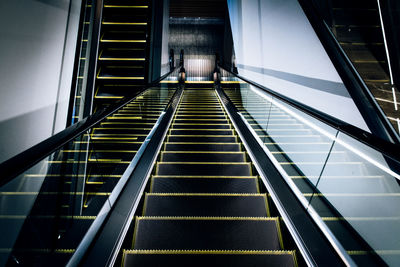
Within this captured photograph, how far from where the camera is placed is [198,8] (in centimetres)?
1234

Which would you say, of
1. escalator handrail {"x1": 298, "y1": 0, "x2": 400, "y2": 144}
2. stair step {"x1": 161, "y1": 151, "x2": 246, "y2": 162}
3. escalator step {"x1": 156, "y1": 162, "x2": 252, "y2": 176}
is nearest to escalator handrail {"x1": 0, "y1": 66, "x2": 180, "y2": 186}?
escalator step {"x1": 156, "y1": 162, "x2": 252, "y2": 176}

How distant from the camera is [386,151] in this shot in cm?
110

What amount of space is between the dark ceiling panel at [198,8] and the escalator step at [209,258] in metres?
12.8

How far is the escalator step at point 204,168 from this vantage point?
2.78 m

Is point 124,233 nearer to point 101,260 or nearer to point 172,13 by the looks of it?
point 101,260

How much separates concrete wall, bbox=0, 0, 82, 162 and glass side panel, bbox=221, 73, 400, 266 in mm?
3507

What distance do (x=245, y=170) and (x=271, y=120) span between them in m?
0.84

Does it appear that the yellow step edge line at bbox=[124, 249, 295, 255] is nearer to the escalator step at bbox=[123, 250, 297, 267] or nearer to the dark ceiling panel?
the escalator step at bbox=[123, 250, 297, 267]

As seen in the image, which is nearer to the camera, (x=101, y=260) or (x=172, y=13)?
(x=101, y=260)

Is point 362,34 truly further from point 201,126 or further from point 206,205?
point 206,205

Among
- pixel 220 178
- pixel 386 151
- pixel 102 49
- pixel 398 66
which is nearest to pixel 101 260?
pixel 220 178

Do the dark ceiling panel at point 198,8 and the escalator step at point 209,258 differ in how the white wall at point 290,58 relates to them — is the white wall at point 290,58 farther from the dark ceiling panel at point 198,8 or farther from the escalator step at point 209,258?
the dark ceiling panel at point 198,8

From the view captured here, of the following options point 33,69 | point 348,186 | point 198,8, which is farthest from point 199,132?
point 198,8

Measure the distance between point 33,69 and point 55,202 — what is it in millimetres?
2655
